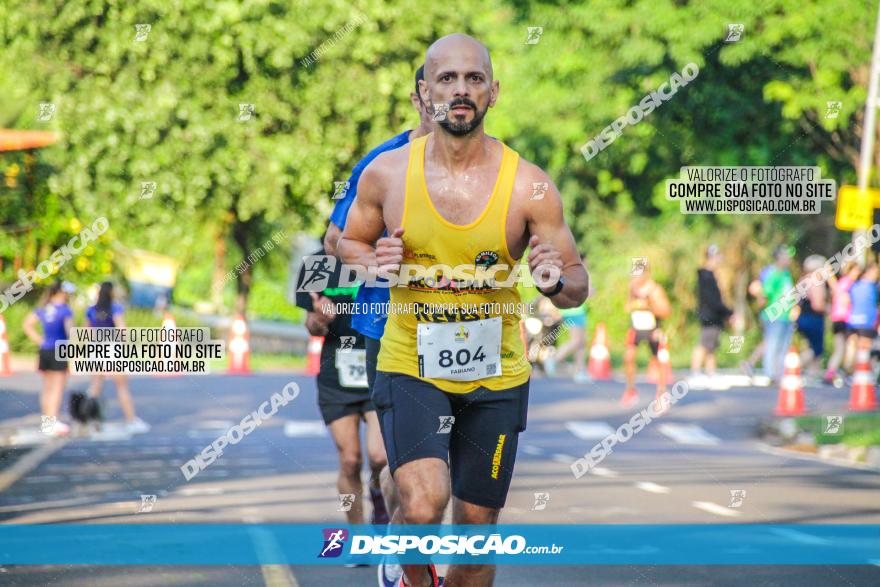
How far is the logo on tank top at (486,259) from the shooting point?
545cm

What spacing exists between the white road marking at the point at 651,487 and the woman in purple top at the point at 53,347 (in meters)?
6.94

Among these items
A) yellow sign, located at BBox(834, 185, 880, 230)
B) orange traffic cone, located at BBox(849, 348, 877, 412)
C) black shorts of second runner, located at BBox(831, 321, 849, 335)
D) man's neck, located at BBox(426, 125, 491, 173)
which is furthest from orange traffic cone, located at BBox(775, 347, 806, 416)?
man's neck, located at BBox(426, 125, 491, 173)

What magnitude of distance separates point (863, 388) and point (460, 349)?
1409 centimetres

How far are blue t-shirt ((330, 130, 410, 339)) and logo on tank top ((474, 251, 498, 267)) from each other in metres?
1.11

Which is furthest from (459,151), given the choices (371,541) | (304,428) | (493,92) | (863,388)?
(863,388)

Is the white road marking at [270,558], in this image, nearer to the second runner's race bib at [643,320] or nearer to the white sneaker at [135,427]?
the white sneaker at [135,427]

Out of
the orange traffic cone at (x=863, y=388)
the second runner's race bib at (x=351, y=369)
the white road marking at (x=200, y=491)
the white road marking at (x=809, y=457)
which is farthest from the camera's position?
the orange traffic cone at (x=863, y=388)

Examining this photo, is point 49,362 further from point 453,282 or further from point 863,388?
point 453,282

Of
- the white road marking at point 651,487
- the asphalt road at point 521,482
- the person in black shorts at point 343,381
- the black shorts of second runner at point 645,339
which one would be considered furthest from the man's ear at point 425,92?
the black shorts of second runner at point 645,339

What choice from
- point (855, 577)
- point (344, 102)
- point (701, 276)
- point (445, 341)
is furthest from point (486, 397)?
point (344, 102)

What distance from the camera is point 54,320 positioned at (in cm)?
1706

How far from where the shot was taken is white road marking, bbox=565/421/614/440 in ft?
57.6

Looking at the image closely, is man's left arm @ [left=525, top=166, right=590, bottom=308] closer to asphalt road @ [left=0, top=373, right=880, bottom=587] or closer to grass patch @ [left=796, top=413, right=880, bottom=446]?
asphalt road @ [left=0, top=373, right=880, bottom=587]

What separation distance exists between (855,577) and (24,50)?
2730 centimetres
